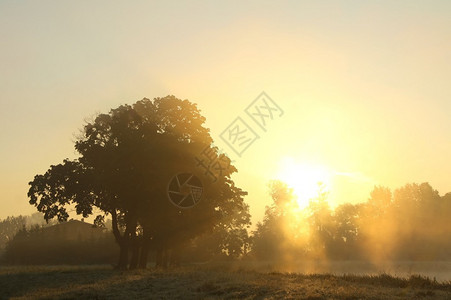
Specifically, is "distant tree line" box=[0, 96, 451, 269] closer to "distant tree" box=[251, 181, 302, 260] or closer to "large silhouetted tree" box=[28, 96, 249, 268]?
"large silhouetted tree" box=[28, 96, 249, 268]

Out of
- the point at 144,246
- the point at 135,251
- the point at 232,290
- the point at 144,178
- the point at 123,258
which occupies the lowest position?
the point at 232,290

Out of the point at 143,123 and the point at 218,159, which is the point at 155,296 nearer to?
the point at 218,159

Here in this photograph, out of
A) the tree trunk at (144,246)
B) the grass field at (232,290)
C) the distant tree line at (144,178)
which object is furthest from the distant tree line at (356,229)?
the grass field at (232,290)

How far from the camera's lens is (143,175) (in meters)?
39.3

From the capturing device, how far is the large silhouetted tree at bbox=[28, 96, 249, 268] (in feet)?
129

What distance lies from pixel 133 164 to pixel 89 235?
4290 centimetres

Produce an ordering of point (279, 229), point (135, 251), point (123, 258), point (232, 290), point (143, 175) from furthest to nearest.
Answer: point (279, 229) < point (135, 251) < point (123, 258) < point (143, 175) < point (232, 290)

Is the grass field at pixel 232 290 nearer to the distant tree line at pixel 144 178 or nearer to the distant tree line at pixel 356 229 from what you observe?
the distant tree line at pixel 144 178

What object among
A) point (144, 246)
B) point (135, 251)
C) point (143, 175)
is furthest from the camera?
point (144, 246)

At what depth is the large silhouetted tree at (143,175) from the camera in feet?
129

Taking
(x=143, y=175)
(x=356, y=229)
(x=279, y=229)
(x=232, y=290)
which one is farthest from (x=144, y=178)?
(x=356, y=229)

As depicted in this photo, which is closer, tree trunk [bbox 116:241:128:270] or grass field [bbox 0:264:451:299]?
grass field [bbox 0:264:451:299]

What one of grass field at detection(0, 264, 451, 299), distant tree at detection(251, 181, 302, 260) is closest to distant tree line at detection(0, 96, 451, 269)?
grass field at detection(0, 264, 451, 299)

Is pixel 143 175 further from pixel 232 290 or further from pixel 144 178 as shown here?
pixel 232 290
